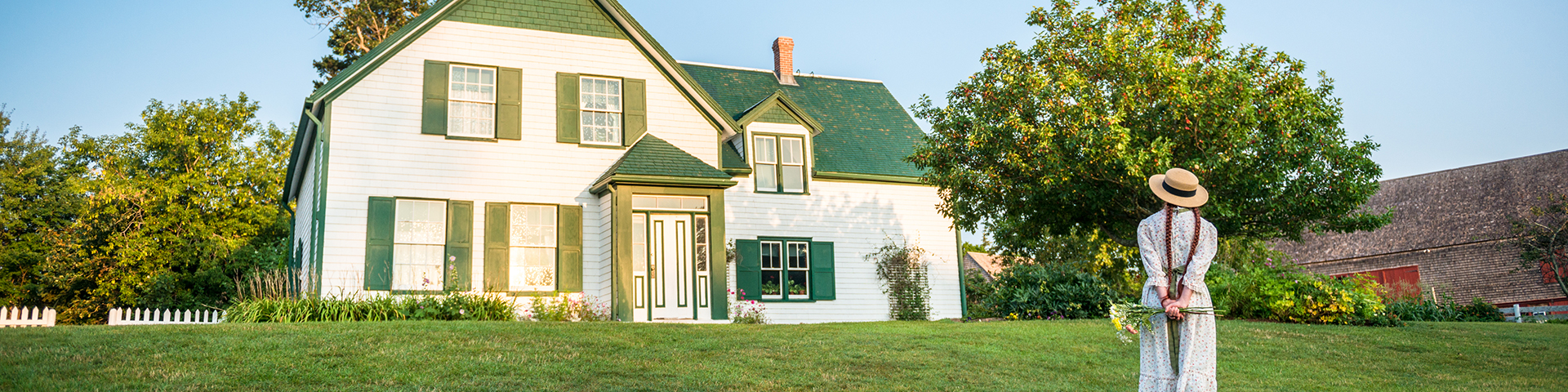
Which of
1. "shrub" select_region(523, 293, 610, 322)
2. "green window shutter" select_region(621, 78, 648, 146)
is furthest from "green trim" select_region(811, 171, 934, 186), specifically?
"shrub" select_region(523, 293, 610, 322)

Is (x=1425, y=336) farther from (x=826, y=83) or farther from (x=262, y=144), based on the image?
(x=262, y=144)

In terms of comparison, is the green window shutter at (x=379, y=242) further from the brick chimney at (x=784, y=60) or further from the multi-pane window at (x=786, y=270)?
the brick chimney at (x=784, y=60)

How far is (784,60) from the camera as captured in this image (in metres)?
23.6

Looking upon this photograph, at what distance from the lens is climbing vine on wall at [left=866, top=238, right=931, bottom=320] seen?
1947cm

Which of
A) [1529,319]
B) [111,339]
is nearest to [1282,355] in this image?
[111,339]

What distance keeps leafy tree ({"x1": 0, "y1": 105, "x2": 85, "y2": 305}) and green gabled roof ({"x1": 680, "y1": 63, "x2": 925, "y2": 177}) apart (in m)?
24.2

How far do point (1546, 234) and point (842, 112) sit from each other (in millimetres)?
19629

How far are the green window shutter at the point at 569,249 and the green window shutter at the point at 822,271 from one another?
4.75m

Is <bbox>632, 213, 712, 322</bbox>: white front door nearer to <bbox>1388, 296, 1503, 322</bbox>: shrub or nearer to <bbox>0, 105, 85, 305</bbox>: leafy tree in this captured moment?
<bbox>1388, 296, 1503, 322</bbox>: shrub

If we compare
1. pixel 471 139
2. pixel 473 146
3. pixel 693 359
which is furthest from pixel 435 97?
pixel 693 359

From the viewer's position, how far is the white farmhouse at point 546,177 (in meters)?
15.1

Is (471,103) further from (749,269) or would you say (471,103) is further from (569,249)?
(749,269)

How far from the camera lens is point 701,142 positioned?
17.6 m

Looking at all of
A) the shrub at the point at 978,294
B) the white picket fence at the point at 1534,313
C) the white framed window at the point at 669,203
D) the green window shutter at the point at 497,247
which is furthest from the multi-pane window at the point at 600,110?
the white picket fence at the point at 1534,313
